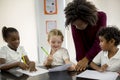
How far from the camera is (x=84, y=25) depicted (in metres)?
1.80

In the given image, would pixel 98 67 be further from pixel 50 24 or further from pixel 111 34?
pixel 50 24

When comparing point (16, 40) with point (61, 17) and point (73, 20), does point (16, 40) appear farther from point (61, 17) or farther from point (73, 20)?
point (61, 17)

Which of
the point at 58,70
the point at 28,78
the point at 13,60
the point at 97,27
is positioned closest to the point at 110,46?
the point at 97,27

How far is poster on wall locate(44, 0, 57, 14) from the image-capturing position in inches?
133

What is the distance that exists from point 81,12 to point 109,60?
17.7 inches

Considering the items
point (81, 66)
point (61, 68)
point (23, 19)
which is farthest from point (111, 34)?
point (23, 19)

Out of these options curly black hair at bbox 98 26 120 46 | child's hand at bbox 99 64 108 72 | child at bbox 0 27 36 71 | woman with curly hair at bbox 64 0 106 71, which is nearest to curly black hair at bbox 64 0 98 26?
woman with curly hair at bbox 64 0 106 71

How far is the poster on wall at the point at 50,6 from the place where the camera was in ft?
11.1

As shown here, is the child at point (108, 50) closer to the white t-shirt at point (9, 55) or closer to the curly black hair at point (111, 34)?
the curly black hair at point (111, 34)

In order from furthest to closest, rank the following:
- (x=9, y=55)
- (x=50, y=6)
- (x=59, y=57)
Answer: (x=50, y=6)
(x=59, y=57)
(x=9, y=55)

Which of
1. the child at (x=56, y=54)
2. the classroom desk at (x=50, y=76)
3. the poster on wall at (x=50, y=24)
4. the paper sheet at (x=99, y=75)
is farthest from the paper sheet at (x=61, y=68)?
the poster on wall at (x=50, y=24)

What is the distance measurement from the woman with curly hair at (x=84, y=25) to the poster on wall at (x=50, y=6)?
149 centimetres

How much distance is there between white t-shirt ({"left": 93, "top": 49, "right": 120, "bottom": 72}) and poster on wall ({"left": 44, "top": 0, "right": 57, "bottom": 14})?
1.78 m

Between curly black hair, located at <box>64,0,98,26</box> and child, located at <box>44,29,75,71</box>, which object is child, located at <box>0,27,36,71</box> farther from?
curly black hair, located at <box>64,0,98,26</box>
